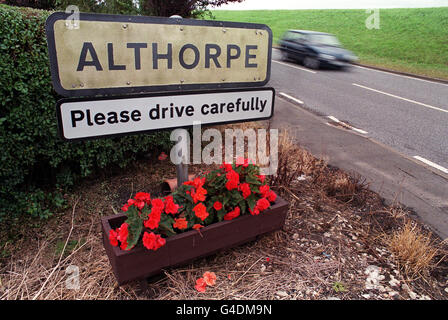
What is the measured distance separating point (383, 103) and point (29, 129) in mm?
8005

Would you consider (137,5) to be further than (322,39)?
No

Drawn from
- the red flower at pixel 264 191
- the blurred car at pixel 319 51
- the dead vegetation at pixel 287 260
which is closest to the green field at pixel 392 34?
the blurred car at pixel 319 51

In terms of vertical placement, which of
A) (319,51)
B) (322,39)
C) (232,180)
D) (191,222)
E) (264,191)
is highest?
(322,39)

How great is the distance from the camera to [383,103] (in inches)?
315

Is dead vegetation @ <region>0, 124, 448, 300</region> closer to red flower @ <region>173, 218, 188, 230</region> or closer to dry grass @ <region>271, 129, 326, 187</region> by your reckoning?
dry grass @ <region>271, 129, 326, 187</region>

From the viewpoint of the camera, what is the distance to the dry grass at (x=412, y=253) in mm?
2062

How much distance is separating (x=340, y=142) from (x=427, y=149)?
1.54 meters

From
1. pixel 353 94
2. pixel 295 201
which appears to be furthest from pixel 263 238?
pixel 353 94

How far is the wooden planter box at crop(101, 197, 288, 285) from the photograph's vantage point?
1.75 m

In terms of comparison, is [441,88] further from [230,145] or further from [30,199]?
[30,199]

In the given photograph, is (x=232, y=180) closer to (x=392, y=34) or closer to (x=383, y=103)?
(x=383, y=103)

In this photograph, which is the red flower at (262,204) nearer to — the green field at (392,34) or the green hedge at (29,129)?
the green hedge at (29,129)

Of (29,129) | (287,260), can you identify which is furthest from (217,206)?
(29,129)

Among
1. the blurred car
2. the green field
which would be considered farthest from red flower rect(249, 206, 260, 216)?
the green field
